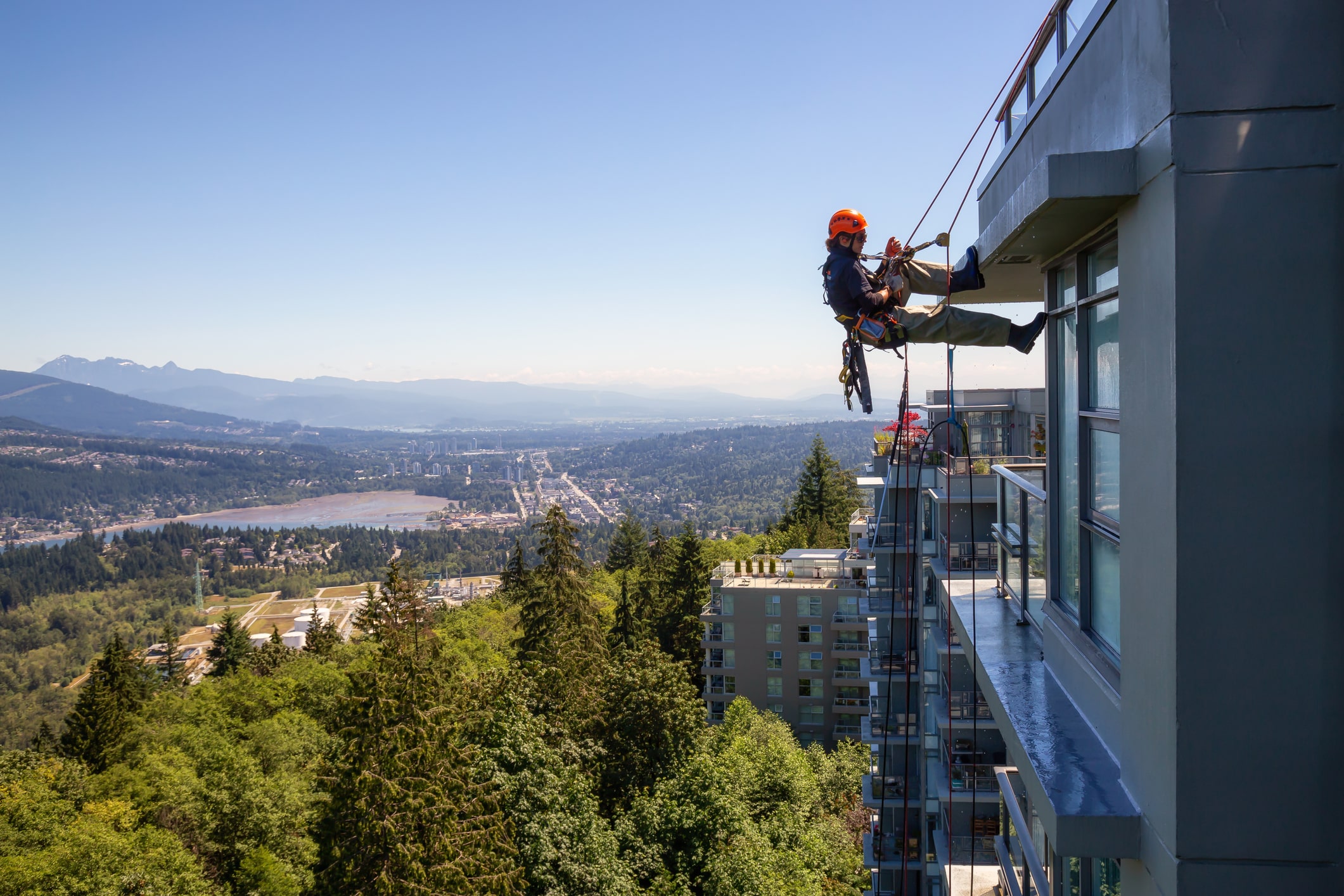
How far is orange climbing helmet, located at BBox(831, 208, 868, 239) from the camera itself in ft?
19.3

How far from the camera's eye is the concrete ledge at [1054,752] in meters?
3.22

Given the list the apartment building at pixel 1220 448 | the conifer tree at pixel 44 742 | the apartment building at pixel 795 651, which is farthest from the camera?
the conifer tree at pixel 44 742

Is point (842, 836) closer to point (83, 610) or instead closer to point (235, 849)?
point (235, 849)

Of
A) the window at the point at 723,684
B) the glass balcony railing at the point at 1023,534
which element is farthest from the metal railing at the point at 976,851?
the window at the point at 723,684

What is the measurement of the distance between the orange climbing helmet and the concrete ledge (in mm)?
3073

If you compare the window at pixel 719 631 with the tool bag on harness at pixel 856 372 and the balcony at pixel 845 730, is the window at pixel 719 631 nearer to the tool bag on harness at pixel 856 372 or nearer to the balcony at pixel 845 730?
the balcony at pixel 845 730

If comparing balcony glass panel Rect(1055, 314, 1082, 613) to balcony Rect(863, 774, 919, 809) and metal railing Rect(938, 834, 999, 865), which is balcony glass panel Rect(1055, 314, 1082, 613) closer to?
metal railing Rect(938, 834, 999, 865)

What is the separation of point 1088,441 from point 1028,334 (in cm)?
117

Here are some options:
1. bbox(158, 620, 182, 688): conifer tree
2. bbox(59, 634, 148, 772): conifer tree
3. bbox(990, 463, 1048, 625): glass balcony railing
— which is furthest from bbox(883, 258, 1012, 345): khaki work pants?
bbox(158, 620, 182, 688): conifer tree

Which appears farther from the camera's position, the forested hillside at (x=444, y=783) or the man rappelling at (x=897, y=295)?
the forested hillside at (x=444, y=783)

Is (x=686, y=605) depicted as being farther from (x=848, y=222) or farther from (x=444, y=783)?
Result: (x=848, y=222)

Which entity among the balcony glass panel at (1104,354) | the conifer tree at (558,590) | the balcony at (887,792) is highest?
the balcony glass panel at (1104,354)

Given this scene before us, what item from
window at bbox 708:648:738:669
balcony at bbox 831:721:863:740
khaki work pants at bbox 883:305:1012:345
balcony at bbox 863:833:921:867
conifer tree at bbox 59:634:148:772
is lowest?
balcony at bbox 831:721:863:740

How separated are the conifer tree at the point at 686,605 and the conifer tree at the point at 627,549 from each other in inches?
685
